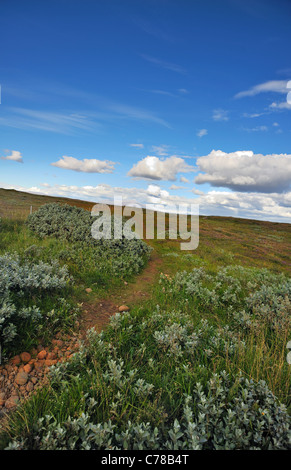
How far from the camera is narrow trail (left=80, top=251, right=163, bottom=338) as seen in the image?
6.68 metres

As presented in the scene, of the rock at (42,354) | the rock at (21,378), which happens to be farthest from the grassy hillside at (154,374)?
the rock at (21,378)

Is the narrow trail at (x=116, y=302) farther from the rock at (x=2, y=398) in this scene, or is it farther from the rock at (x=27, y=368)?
the rock at (x=2, y=398)

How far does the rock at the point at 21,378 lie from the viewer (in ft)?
14.0

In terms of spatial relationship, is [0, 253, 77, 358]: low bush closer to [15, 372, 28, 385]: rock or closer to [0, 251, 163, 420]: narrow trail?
[0, 251, 163, 420]: narrow trail

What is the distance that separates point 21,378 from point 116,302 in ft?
13.8

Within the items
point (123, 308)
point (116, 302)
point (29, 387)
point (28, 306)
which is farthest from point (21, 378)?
point (116, 302)

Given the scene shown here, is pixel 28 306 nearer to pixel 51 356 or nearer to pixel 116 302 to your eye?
pixel 51 356

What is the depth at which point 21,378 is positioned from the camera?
4.30 metres

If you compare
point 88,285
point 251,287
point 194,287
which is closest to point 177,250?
point 251,287

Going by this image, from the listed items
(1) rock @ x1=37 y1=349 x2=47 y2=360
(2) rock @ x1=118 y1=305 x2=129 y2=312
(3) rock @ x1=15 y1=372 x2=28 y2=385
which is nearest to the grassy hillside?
(2) rock @ x1=118 y1=305 x2=129 y2=312

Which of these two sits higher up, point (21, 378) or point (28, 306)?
point (28, 306)

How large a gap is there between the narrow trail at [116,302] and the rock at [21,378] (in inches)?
52.5
